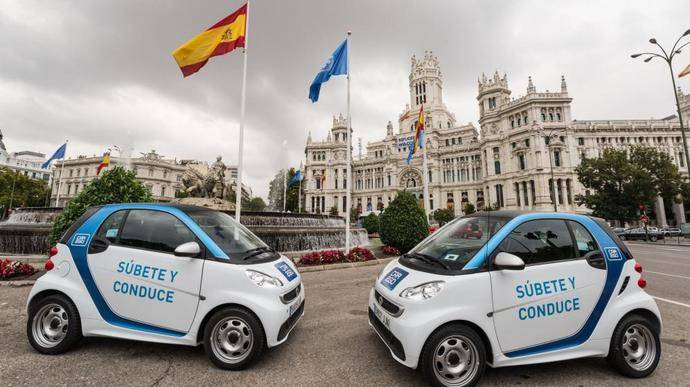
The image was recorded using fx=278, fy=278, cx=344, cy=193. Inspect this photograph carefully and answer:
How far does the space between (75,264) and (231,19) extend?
30.8ft

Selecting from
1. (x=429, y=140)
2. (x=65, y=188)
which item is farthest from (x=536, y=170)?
(x=65, y=188)

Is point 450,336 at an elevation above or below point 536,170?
below

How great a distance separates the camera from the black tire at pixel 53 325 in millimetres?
3357

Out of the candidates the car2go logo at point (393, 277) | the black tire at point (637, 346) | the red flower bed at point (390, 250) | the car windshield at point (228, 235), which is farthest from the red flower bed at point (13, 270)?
the black tire at point (637, 346)

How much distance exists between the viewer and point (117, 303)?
3.35 m

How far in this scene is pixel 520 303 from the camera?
2.91 metres

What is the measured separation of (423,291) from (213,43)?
10.4 meters

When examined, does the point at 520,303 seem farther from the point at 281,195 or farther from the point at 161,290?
the point at 281,195

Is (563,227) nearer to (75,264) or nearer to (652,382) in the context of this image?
(652,382)

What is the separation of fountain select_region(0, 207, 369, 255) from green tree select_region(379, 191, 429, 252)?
262cm

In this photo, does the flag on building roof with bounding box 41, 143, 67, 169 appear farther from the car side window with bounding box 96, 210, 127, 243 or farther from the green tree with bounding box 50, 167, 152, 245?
the car side window with bounding box 96, 210, 127, 243

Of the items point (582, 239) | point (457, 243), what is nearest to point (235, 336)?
point (457, 243)

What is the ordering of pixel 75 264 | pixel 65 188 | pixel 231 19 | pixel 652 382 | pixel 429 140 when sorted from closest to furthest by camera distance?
pixel 652 382 < pixel 75 264 < pixel 231 19 < pixel 65 188 < pixel 429 140

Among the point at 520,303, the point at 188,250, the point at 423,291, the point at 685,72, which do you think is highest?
the point at 685,72
